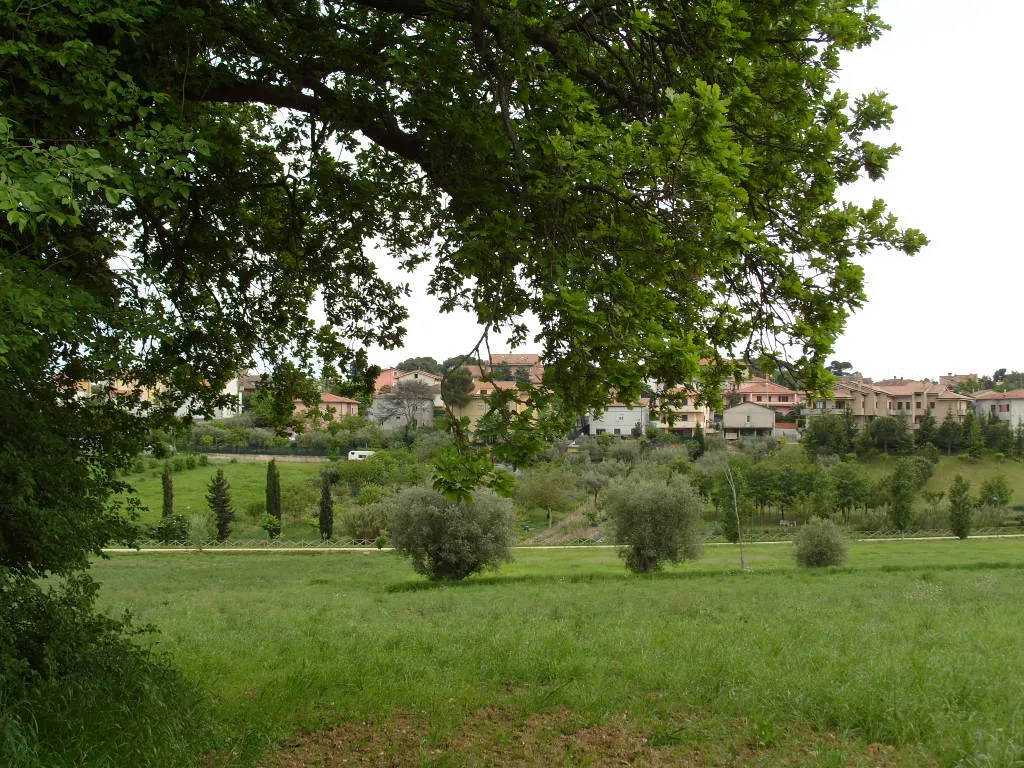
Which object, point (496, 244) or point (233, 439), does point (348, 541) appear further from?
point (496, 244)

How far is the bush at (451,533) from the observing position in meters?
29.8

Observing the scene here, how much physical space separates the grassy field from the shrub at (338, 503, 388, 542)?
39.4 metres

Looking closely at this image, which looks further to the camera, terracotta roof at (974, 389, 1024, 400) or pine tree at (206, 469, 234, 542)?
terracotta roof at (974, 389, 1024, 400)

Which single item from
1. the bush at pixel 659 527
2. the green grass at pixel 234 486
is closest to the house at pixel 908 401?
the green grass at pixel 234 486

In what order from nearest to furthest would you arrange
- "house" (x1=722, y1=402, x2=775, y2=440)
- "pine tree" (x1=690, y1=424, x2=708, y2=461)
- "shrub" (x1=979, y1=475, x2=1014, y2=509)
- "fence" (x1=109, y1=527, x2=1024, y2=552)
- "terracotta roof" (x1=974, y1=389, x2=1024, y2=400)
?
"fence" (x1=109, y1=527, x2=1024, y2=552), "shrub" (x1=979, y1=475, x2=1014, y2=509), "pine tree" (x1=690, y1=424, x2=708, y2=461), "house" (x1=722, y1=402, x2=775, y2=440), "terracotta roof" (x1=974, y1=389, x2=1024, y2=400)

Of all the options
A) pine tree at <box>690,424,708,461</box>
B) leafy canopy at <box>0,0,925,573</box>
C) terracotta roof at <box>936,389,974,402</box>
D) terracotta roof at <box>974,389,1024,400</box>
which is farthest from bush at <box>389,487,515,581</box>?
terracotta roof at <box>974,389,1024,400</box>

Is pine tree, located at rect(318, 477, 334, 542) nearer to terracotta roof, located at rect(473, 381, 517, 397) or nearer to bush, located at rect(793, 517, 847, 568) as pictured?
bush, located at rect(793, 517, 847, 568)

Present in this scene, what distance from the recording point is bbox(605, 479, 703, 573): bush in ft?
105

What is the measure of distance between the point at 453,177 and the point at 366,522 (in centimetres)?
5114

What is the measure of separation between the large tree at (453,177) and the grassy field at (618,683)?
2654 millimetres

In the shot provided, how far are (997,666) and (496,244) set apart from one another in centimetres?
733

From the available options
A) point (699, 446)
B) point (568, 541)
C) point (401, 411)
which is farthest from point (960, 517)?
point (401, 411)

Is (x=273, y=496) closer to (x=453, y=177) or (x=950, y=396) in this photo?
(x=453, y=177)

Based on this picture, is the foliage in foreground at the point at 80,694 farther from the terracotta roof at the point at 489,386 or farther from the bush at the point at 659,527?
the bush at the point at 659,527
